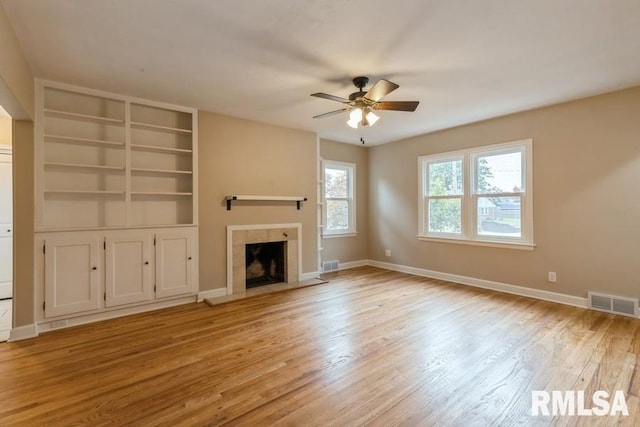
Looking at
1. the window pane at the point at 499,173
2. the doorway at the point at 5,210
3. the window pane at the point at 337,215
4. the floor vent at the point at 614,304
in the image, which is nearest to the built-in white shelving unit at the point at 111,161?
the doorway at the point at 5,210

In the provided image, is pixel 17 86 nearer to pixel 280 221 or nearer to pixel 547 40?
pixel 280 221

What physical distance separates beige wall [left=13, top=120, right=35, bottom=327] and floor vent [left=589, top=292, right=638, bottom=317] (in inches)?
247

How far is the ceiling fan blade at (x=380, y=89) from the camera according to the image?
2619mm

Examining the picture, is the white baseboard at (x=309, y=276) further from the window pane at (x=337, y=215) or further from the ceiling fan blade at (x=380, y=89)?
the ceiling fan blade at (x=380, y=89)

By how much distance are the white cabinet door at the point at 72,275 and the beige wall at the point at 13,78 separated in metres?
1.31

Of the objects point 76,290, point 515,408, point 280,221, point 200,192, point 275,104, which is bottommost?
point 515,408

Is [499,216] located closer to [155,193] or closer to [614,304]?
[614,304]

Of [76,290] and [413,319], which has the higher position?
[76,290]

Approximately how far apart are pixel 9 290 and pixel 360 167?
598cm

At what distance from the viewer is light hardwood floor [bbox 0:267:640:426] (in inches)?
73.2

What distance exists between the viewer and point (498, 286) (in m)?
Answer: 4.49

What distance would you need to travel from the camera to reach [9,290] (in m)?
4.08

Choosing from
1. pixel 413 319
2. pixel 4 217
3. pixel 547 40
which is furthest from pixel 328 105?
pixel 4 217

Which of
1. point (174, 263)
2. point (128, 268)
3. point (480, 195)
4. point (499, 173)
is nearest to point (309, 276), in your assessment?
point (174, 263)
